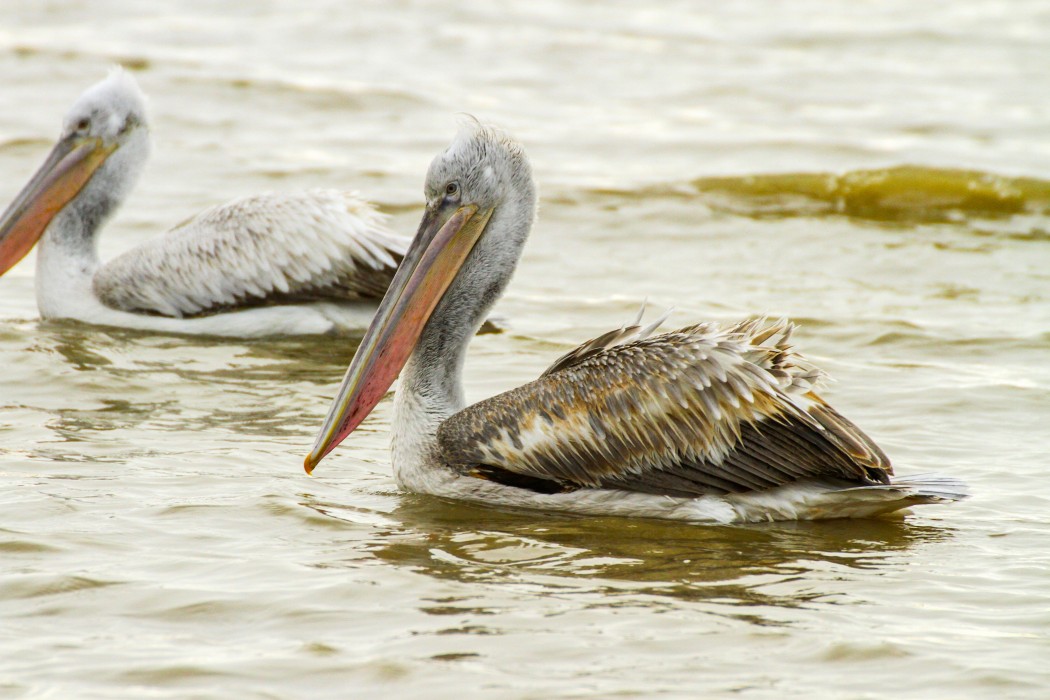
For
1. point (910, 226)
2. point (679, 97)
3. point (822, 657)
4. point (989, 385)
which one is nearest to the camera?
point (822, 657)

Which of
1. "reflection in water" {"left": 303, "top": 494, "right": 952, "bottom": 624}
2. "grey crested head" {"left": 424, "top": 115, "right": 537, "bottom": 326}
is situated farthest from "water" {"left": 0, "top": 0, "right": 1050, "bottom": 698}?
"grey crested head" {"left": 424, "top": 115, "right": 537, "bottom": 326}

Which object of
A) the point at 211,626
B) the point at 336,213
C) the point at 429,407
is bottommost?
the point at 211,626

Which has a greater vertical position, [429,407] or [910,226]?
[910,226]

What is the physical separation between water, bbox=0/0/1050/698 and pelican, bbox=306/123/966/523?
4.2 inches

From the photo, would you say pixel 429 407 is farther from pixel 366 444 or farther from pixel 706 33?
pixel 706 33

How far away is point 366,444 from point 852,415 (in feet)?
6.50

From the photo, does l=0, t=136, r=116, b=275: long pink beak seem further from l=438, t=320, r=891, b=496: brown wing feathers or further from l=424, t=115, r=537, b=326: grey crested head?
l=438, t=320, r=891, b=496: brown wing feathers

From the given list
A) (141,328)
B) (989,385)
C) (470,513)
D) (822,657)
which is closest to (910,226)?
(989,385)

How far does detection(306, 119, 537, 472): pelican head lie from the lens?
5336 mm

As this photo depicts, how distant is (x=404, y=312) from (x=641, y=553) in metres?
1.25

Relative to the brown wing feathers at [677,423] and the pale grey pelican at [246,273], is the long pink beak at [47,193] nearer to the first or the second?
the pale grey pelican at [246,273]

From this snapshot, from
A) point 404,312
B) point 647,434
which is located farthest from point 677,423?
point 404,312

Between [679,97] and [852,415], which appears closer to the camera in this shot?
[852,415]

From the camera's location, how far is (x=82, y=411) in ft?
20.2
